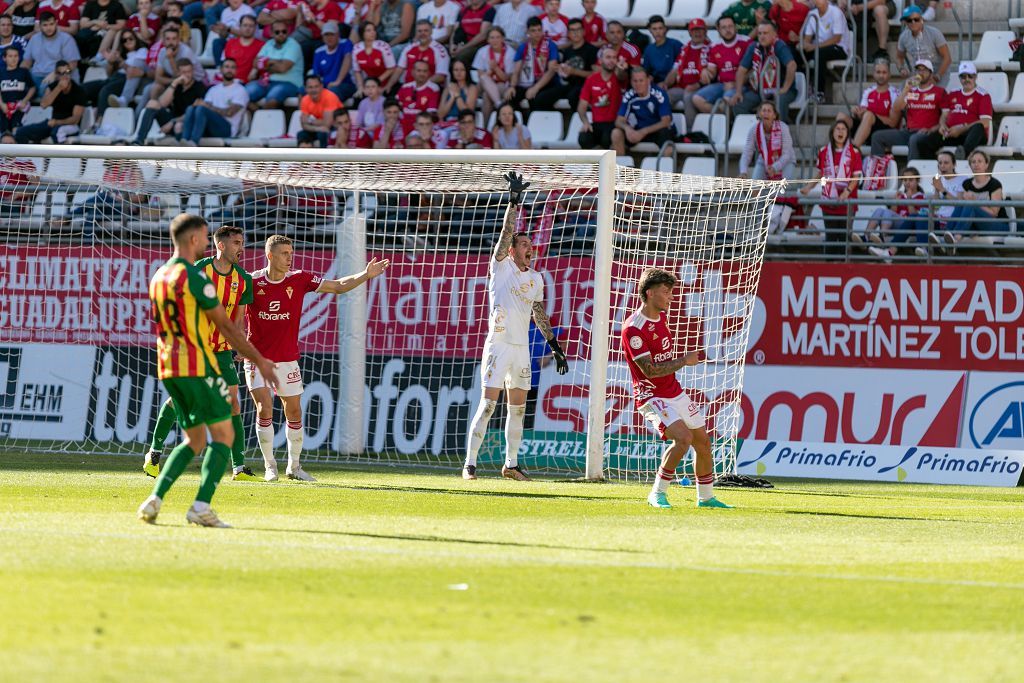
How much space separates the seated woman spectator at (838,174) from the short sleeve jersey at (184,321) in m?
11.9

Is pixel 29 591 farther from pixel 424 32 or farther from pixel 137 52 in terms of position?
pixel 137 52

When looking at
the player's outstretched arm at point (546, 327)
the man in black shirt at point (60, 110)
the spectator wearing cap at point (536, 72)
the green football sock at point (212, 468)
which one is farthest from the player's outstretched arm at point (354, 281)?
the man in black shirt at point (60, 110)

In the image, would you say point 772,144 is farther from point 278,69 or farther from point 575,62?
point 278,69

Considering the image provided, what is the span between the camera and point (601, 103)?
73.5ft

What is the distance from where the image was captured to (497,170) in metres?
17.4

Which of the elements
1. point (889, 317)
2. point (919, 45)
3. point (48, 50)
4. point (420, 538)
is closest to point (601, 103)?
point (919, 45)

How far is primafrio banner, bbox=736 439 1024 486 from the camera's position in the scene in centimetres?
1692

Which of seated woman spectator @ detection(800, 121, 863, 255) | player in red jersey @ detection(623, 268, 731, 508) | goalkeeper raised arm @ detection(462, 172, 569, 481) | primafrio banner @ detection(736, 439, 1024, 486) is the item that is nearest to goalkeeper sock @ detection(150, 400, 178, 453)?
goalkeeper raised arm @ detection(462, 172, 569, 481)

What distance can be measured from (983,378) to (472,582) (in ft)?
38.8

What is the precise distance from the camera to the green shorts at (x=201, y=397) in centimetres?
1013

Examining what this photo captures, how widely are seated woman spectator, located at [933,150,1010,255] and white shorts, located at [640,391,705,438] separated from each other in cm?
772

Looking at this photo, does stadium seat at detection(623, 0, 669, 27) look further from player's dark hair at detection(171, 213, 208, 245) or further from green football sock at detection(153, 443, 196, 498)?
green football sock at detection(153, 443, 196, 498)

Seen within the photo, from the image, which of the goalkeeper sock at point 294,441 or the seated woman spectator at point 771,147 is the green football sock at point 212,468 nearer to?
the goalkeeper sock at point 294,441

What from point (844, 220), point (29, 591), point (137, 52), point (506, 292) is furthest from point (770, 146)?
point (29, 591)
